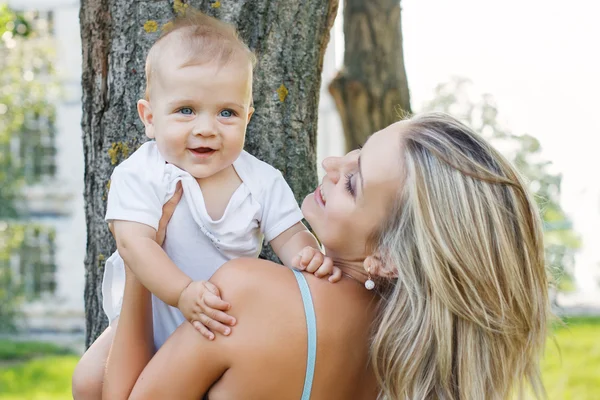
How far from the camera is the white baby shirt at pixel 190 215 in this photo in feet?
6.70

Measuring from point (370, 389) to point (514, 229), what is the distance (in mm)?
568

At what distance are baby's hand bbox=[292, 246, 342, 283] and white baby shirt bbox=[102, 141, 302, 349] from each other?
7.6 inches

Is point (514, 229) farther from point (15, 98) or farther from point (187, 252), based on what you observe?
point (15, 98)

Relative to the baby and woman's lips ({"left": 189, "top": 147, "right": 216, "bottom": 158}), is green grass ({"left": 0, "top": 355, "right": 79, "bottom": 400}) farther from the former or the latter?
woman's lips ({"left": 189, "top": 147, "right": 216, "bottom": 158})

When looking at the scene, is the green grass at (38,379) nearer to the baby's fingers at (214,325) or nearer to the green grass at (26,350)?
the green grass at (26,350)

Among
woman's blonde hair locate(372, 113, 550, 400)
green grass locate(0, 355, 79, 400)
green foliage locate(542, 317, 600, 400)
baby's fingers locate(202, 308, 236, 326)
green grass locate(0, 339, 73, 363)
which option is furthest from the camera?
green grass locate(0, 339, 73, 363)

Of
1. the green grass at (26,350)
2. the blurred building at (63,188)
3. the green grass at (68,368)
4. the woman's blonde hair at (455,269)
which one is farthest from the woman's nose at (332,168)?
the blurred building at (63,188)

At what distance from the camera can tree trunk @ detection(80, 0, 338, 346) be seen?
2.57 meters

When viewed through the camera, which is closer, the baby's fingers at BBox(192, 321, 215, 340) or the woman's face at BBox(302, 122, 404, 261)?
the baby's fingers at BBox(192, 321, 215, 340)

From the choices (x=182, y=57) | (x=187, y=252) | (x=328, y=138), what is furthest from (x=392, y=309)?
(x=328, y=138)

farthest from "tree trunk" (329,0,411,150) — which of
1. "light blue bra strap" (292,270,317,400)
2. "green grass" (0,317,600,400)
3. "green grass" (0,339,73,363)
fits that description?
"green grass" (0,339,73,363)

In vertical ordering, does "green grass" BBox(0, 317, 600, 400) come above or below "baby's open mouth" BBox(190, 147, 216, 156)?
below

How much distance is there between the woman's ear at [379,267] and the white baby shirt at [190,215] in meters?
0.28

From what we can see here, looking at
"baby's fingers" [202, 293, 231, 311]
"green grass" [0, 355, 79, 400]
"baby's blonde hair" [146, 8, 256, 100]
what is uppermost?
"baby's blonde hair" [146, 8, 256, 100]
